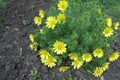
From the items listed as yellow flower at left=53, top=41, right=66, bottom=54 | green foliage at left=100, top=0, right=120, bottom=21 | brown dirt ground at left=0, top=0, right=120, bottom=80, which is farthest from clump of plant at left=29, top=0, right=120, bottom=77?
green foliage at left=100, top=0, right=120, bottom=21

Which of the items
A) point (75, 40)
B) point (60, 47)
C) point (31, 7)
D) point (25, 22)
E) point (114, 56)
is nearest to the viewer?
point (60, 47)

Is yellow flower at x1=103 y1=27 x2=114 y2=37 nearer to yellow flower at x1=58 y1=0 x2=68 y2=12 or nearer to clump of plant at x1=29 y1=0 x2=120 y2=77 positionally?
clump of plant at x1=29 y1=0 x2=120 y2=77

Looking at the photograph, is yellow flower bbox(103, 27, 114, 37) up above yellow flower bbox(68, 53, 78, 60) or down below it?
above

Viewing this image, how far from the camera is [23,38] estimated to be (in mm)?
5148

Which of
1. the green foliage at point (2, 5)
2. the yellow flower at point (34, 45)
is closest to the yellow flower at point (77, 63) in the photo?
the yellow flower at point (34, 45)

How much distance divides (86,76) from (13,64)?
1.03 meters

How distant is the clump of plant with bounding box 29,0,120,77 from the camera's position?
4.30 m

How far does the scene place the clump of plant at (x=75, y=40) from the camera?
4305 millimetres

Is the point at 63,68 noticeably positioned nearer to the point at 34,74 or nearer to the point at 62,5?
the point at 34,74

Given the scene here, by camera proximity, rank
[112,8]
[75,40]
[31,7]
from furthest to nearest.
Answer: [112,8] < [31,7] < [75,40]

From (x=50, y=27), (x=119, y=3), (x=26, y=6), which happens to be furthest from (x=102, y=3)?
(x=50, y=27)

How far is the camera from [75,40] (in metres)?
4.32

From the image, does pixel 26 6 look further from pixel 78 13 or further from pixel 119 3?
pixel 119 3

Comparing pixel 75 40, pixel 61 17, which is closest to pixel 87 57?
pixel 75 40
